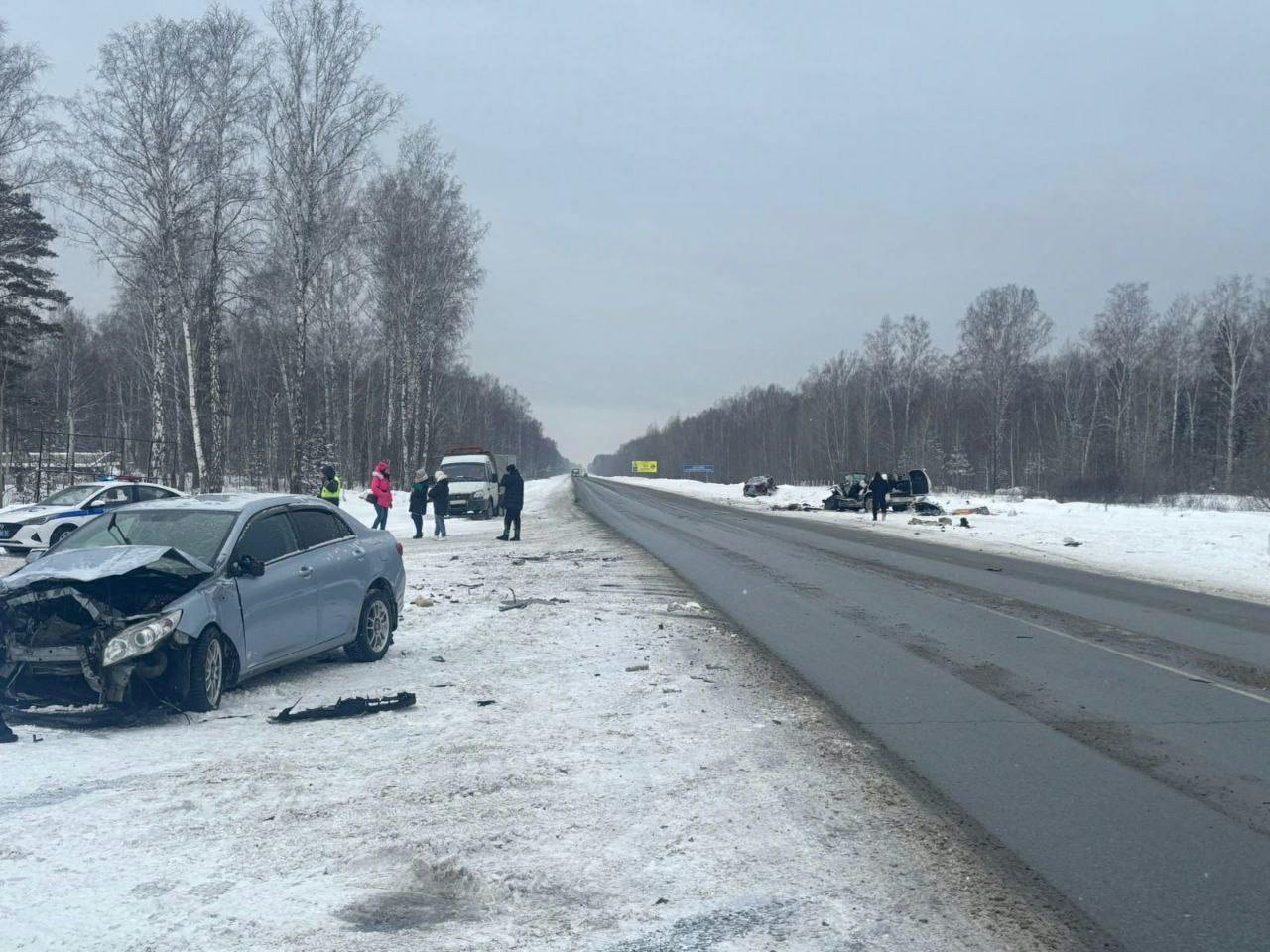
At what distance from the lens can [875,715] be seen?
7668 millimetres

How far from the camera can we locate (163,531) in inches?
323

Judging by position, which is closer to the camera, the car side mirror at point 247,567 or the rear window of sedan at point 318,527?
the car side mirror at point 247,567

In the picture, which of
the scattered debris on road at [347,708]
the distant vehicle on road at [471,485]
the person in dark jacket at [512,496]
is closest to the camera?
the scattered debris on road at [347,708]

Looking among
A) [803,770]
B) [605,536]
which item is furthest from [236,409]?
[803,770]

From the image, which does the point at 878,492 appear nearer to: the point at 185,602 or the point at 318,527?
the point at 318,527

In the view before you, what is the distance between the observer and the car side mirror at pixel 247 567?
7.73 meters

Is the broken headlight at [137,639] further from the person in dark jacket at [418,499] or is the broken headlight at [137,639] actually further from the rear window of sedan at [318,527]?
the person in dark jacket at [418,499]

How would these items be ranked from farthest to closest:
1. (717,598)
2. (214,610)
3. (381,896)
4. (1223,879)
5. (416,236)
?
(416,236)
(717,598)
(214,610)
(1223,879)
(381,896)

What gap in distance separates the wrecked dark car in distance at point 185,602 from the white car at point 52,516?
10.1 m

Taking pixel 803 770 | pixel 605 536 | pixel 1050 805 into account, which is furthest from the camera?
pixel 605 536

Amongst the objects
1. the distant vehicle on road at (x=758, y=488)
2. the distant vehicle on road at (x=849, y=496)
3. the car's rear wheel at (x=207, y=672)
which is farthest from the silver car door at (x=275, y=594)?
the distant vehicle on road at (x=758, y=488)

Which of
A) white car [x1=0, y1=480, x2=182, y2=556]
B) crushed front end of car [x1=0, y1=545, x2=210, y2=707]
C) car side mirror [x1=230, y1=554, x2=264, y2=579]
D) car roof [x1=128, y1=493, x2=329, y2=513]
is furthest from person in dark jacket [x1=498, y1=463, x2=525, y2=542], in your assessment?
crushed front end of car [x1=0, y1=545, x2=210, y2=707]

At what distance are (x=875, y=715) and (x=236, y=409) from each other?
7208 centimetres

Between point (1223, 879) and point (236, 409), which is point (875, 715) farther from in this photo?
point (236, 409)
